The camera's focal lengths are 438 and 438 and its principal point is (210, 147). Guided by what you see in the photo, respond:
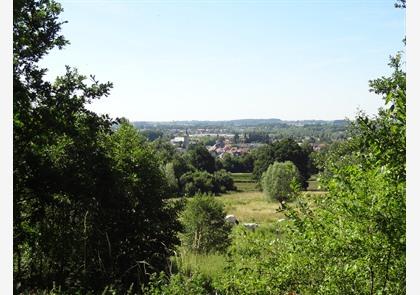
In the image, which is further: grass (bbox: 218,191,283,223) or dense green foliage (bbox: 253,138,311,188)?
dense green foliage (bbox: 253,138,311,188)

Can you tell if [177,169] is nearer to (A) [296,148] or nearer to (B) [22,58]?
(A) [296,148]

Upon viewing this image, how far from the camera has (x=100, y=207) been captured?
11703 mm

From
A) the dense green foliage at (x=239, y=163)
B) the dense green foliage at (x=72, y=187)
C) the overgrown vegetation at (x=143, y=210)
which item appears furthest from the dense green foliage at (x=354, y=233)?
the dense green foliage at (x=239, y=163)

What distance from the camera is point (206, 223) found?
2422cm

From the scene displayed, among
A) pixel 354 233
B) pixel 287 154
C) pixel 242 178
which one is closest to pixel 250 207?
pixel 287 154

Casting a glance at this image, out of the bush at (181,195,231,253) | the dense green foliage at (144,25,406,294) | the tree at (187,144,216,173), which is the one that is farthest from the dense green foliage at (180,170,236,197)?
the dense green foliage at (144,25,406,294)

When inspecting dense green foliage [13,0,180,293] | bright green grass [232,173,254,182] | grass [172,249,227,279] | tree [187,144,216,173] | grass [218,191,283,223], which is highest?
dense green foliage [13,0,180,293]

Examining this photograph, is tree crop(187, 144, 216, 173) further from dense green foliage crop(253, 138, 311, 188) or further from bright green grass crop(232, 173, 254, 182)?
dense green foliage crop(253, 138, 311, 188)

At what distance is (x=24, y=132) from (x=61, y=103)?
1.17 m

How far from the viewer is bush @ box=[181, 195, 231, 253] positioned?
23297 millimetres

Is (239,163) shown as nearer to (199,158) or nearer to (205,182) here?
(199,158)

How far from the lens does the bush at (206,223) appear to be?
23297 millimetres

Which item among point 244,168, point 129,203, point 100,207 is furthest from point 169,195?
point 244,168

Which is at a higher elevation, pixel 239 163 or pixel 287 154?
pixel 287 154
